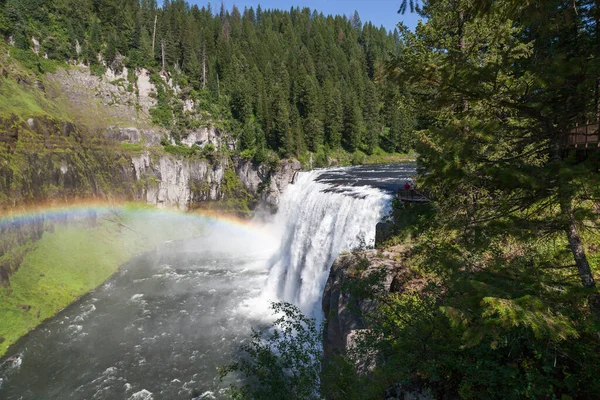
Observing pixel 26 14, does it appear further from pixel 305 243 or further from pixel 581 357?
pixel 581 357

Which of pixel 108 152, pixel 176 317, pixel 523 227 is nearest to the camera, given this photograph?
pixel 523 227

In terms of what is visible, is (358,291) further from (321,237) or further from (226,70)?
(226,70)

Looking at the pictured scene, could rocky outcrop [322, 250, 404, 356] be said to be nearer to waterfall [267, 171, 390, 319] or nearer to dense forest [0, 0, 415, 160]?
waterfall [267, 171, 390, 319]

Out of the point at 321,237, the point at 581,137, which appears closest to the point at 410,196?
the point at 321,237

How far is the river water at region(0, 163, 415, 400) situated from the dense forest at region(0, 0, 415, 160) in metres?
21.9

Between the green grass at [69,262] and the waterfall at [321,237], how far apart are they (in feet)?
56.4

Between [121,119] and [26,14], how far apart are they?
2174cm

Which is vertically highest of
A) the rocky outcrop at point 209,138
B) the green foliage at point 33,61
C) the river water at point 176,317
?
the green foliage at point 33,61

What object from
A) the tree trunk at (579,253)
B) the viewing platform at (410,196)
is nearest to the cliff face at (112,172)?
the viewing platform at (410,196)

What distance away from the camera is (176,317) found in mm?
23000

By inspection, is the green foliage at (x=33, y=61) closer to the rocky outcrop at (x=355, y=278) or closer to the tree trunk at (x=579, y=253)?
the rocky outcrop at (x=355, y=278)

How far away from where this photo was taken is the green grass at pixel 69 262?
22.2 m

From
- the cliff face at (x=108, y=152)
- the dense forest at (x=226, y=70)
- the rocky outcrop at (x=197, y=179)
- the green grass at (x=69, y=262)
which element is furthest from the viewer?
the dense forest at (x=226, y=70)

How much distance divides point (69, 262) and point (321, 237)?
24.0 meters
